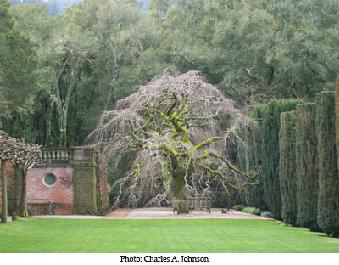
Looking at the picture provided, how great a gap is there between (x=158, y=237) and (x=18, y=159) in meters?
8.67

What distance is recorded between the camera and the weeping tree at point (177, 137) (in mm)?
31266

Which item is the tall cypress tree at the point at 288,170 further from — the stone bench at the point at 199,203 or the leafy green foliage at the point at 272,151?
the stone bench at the point at 199,203

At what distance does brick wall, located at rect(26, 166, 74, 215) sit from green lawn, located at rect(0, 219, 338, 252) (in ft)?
18.6

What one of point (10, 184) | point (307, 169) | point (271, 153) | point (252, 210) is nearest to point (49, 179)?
point (10, 184)

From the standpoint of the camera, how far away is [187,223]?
2662 cm

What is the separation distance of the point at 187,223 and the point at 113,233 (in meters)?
5.28

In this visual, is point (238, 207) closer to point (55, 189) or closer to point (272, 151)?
point (272, 151)

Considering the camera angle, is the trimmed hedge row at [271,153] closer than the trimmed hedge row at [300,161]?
No

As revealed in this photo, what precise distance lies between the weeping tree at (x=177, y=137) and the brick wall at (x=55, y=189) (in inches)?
85.3

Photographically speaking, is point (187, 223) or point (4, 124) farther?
point (4, 124)

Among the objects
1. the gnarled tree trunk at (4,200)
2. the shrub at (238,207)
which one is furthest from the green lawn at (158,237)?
the shrub at (238,207)

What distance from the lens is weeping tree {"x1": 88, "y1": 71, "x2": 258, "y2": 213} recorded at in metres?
31.3

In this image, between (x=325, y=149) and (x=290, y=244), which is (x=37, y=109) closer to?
(x=325, y=149)

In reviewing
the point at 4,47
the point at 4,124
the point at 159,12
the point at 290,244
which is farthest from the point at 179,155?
the point at 159,12
